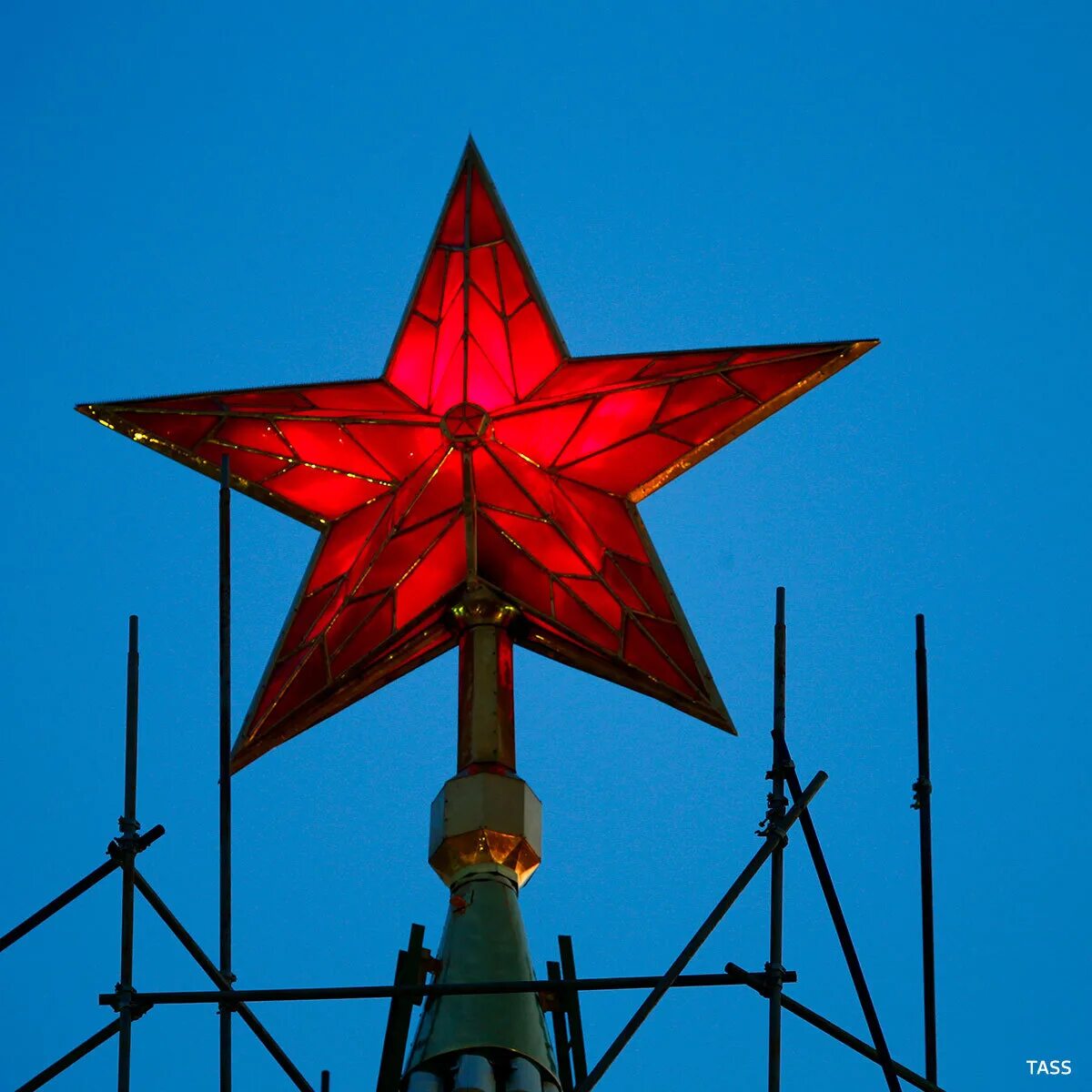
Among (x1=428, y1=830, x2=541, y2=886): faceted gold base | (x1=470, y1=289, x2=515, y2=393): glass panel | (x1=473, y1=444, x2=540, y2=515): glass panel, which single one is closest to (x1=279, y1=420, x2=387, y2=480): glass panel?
(x1=473, y1=444, x2=540, y2=515): glass panel

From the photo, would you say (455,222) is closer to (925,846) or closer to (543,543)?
(543,543)

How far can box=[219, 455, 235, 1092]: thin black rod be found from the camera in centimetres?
1443

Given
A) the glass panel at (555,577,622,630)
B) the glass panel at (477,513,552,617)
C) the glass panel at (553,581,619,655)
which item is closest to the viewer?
the glass panel at (553,581,619,655)

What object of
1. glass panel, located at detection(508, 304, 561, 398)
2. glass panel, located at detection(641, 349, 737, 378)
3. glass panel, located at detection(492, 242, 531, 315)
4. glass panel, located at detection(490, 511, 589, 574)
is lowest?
glass panel, located at detection(490, 511, 589, 574)

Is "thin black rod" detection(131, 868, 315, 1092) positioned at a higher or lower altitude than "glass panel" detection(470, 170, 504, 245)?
lower

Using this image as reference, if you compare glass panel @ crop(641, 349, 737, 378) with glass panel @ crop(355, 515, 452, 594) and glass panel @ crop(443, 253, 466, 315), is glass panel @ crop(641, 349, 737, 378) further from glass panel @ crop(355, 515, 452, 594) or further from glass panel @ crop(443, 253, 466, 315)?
glass panel @ crop(355, 515, 452, 594)

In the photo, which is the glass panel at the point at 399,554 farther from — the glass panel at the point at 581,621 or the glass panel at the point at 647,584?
the glass panel at the point at 647,584

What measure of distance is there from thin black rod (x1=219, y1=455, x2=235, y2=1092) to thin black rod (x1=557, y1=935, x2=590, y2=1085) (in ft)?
8.56

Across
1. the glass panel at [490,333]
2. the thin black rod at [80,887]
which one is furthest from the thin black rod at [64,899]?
the glass panel at [490,333]

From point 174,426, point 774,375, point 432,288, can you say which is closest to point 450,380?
point 432,288

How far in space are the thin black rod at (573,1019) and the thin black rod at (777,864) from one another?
1910 mm

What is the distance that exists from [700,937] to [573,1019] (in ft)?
7.81

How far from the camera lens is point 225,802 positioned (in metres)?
15.1

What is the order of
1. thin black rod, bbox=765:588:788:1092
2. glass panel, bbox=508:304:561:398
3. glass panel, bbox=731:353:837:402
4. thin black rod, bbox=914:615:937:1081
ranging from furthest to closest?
glass panel, bbox=508:304:561:398 → glass panel, bbox=731:353:837:402 → thin black rod, bbox=914:615:937:1081 → thin black rod, bbox=765:588:788:1092
